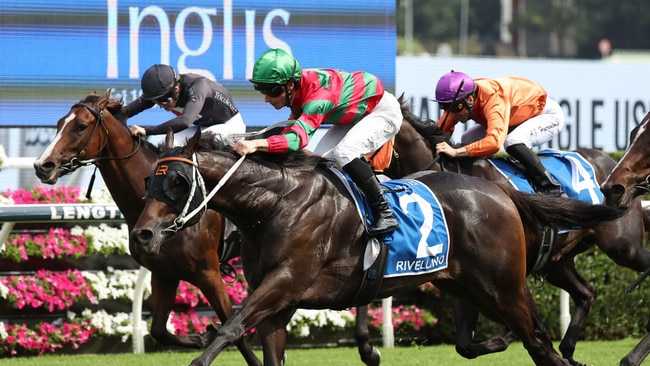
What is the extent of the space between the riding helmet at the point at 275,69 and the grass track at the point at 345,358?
2609 mm

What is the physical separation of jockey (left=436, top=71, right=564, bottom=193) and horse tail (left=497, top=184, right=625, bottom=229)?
32.8 inches

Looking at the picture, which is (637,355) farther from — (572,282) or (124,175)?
(124,175)

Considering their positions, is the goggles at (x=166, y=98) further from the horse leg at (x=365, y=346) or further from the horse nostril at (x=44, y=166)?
the horse leg at (x=365, y=346)

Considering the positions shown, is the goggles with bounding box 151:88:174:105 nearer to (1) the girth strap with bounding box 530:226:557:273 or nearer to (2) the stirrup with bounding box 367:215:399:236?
(2) the stirrup with bounding box 367:215:399:236

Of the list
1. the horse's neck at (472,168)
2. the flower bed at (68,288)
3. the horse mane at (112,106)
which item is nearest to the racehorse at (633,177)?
the horse's neck at (472,168)

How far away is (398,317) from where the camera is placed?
8203 millimetres

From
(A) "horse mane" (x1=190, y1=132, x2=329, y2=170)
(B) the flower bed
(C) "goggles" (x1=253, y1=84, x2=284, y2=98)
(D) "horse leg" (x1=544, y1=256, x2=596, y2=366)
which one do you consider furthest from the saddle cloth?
(B) the flower bed

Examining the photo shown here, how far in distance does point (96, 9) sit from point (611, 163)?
3832 millimetres

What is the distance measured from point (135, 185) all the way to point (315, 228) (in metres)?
1.55

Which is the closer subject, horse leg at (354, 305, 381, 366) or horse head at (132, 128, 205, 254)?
horse head at (132, 128, 205, 254)

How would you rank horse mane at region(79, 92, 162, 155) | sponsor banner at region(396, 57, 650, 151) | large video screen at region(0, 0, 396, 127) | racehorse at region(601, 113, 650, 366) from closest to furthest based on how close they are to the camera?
racehorse at region(601, 113, 650, 366), horse mane at region(79, 92, 162, 155), large video screen at region(0, 0, 396, 127), sponsor banner at region(396, 57, 650, 151)

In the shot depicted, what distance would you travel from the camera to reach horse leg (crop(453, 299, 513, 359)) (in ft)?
20.6

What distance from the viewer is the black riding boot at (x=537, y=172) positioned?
673 centimetres

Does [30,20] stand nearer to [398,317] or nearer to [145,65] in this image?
[145,65]
